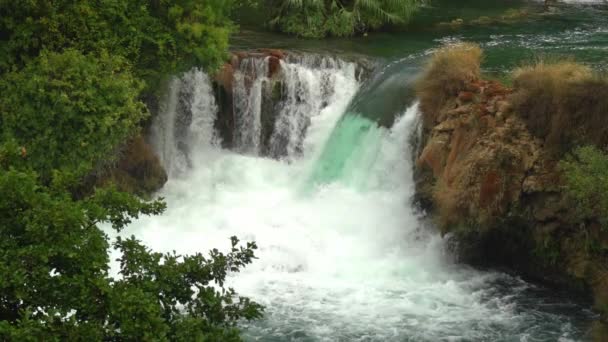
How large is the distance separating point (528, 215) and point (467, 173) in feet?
4.07

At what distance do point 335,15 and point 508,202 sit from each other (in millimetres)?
11558

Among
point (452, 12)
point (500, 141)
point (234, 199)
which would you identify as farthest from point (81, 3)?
point (452, 12)

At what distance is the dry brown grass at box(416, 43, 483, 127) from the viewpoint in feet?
57.1

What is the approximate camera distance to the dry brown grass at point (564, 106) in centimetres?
1525

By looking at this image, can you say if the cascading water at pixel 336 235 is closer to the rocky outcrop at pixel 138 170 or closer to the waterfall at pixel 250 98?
the waterfall at pixel 250 98

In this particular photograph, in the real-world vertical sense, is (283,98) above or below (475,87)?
below

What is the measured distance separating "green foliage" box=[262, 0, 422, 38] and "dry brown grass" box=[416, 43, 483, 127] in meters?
8.11

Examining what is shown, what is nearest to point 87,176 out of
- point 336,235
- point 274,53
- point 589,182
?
point 336,235

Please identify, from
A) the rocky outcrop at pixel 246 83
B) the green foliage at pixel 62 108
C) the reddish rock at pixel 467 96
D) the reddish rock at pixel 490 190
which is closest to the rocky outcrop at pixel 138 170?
the rocky outcrop at pixel 246 83

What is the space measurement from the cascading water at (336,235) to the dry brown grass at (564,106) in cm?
274

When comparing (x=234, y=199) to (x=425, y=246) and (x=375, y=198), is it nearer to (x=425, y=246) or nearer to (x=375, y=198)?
(x=375, y=198)

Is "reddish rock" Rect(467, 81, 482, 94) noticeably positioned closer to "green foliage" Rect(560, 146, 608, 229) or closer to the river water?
the river water

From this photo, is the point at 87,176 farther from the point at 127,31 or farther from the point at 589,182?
the point at 589,182

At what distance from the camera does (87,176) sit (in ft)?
61.0
